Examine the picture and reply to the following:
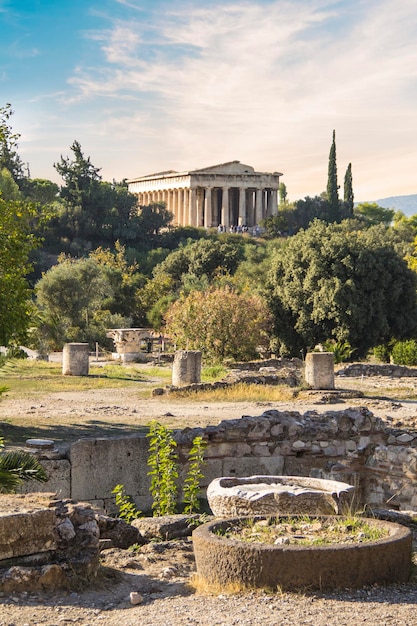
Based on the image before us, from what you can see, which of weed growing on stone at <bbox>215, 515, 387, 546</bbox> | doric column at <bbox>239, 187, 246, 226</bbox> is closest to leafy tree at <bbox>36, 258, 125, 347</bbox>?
weed growing on stone at <bbox>215, 515, 387, 546</bbox>

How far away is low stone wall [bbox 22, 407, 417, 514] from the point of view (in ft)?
37.9

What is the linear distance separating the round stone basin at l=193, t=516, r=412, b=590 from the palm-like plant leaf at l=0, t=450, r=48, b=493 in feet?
9.97

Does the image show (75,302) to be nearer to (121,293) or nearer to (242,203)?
(121,293)

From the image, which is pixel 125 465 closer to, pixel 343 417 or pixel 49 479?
pixel 49 479

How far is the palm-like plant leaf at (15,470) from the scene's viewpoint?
8.78m

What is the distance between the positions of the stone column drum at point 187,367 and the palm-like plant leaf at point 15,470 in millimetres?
15573

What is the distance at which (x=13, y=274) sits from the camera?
17.2 meters

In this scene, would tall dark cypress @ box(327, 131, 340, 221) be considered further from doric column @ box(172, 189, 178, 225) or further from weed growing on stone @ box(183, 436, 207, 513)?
weed growing on stone @ box(183, 436, 207, 513)

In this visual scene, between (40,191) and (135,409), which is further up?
(40,191)

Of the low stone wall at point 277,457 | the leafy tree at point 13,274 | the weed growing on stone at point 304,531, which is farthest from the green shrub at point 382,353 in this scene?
the weed growing on stone at point 304,531

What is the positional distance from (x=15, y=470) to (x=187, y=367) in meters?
16.2

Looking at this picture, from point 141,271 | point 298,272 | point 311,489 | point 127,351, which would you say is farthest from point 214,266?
point 311,489

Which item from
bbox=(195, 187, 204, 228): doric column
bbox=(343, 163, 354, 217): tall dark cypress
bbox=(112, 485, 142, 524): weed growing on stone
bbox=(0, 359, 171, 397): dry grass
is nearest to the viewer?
bbox=(112, 485, 142, 524): weed growing on stone

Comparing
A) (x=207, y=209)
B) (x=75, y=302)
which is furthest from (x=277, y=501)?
(x=207, y=209)
